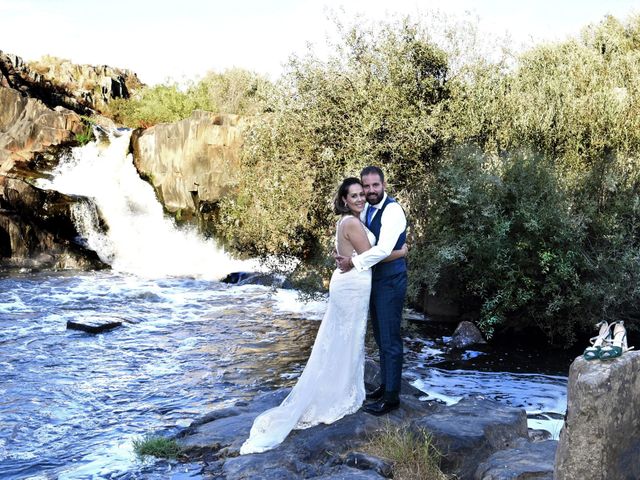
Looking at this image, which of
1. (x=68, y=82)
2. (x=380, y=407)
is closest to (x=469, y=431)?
(x=380, y=407)

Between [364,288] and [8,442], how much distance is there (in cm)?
461

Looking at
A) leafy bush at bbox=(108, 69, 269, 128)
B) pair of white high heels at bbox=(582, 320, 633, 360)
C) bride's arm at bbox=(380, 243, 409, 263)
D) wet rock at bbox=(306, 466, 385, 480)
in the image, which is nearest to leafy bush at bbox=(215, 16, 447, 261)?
bride's arm at bbox=(380, 243, 409, 263)

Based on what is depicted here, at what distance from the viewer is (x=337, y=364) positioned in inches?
253

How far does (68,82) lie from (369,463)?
38.0 m

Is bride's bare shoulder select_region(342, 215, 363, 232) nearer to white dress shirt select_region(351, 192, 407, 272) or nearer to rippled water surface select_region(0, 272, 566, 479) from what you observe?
white dress shirt select_region(351, 192, 407, 272)

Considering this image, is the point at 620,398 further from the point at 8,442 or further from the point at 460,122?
the point at 460,122

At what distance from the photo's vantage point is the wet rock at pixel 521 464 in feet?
15.6

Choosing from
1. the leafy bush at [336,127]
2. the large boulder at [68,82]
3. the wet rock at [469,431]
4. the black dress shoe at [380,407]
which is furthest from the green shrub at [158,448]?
the large boulder at [68,82]

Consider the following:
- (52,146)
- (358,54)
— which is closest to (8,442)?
(358,54)

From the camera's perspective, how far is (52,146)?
992 inches

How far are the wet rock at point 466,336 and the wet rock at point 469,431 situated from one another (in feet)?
18.8

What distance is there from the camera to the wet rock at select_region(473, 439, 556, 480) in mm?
4766

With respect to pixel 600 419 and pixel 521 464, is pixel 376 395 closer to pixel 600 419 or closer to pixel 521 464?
pixel 521 464

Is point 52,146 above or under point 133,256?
above
